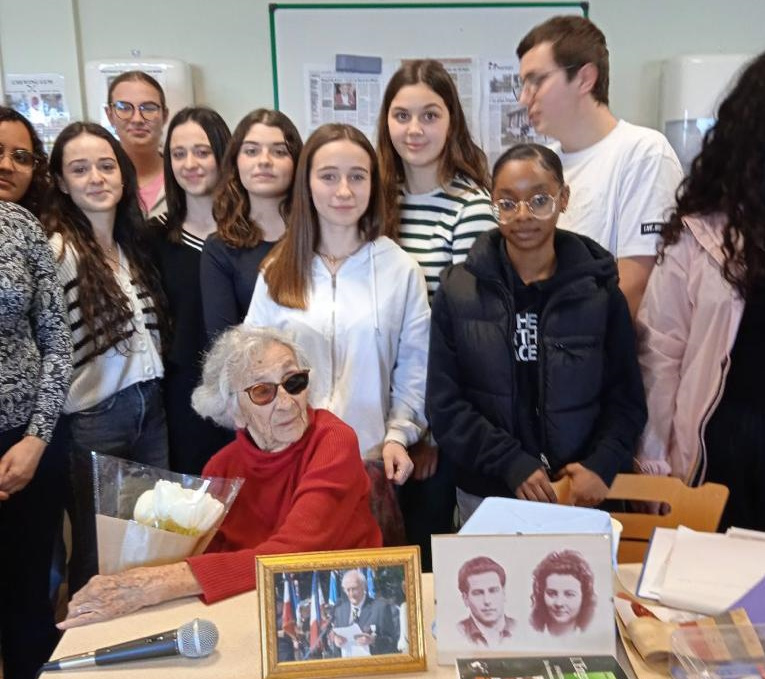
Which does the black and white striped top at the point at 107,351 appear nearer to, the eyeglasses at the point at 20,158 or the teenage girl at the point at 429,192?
the eyeglasses at the point at 20,158

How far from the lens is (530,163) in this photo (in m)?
1.73

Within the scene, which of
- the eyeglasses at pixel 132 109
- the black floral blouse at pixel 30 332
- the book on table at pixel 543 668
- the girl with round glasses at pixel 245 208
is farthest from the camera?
the eyeglasses at pixel 132 109

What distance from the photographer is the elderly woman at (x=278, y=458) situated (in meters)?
1.49

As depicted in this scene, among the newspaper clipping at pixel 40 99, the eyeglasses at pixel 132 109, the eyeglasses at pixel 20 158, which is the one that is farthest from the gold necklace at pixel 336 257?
the newspaper clipping at pixel 40 99

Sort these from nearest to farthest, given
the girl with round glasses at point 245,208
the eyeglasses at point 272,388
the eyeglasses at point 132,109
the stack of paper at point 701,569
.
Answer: the stack of paper at point 701,569, the eyeglasses at point 272,388, the girl with round glasses at point 245,208, the eyeglasses at point 132,109

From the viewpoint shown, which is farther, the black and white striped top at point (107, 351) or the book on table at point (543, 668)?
the black and white striped top at point (107, 351)

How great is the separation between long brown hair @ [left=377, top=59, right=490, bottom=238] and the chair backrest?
956mm

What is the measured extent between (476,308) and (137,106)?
171cm

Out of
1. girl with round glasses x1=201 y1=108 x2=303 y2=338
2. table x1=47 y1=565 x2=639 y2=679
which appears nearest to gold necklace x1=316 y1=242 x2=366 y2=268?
girl with round glasses x1=201 y1=108 x2=303 y2=338

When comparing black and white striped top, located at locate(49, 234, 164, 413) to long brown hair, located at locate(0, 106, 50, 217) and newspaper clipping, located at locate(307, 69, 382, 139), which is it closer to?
long brown hair, located at locate(0, 106, 50, 217)

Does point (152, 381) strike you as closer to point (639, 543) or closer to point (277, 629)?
point (277, 629)

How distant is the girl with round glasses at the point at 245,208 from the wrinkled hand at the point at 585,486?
1069mm

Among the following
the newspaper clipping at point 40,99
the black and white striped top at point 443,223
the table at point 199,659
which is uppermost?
the newspaper clipping at point 40,99

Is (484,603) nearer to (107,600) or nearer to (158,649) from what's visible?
(158,649)
